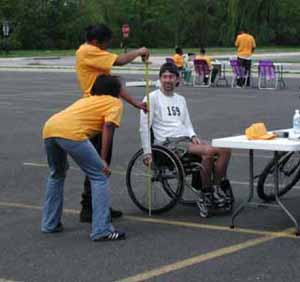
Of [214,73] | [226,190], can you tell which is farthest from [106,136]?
[214,73]

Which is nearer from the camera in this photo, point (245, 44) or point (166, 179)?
point (166, 179)

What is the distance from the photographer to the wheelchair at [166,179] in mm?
7824

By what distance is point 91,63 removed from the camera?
7461mm

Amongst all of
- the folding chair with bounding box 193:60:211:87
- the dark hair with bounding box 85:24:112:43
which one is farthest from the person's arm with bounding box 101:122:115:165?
the folding chair with bounding box 193:60:211:87

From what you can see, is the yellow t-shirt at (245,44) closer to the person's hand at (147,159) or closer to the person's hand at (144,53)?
the person's hand at (147,159)

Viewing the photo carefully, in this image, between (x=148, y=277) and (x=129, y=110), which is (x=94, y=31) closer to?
(x=148, y=277)

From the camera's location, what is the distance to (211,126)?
15.6m

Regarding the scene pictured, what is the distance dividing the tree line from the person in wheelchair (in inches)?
2585

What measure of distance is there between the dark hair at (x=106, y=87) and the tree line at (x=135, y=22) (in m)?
66.8

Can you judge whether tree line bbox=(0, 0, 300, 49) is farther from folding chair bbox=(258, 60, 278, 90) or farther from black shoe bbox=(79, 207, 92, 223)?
black shoe bbox=(79, 207, 92, 223)

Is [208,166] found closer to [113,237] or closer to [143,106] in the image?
[143,106]

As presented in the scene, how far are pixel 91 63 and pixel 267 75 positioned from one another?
2002cm

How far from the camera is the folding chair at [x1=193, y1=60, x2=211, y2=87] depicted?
27281mm

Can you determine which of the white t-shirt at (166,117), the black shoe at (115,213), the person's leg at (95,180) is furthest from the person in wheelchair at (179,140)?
the person's leg at (95,180)
